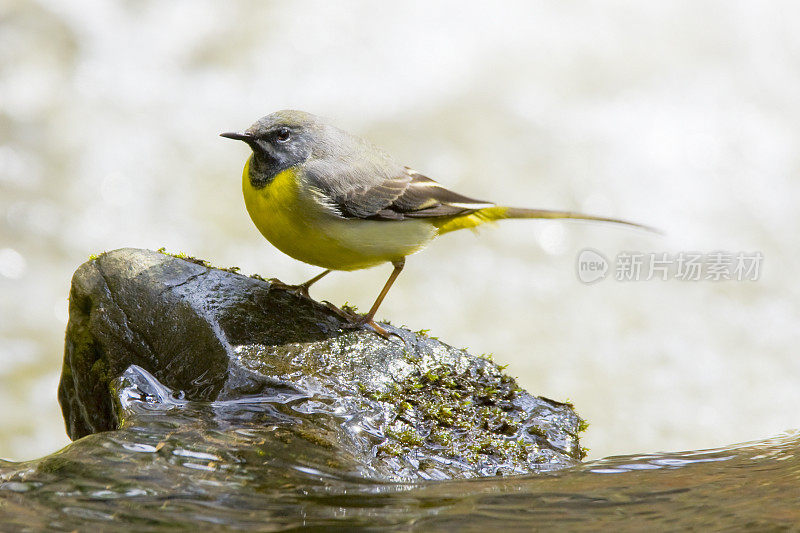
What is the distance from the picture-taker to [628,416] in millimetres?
11141

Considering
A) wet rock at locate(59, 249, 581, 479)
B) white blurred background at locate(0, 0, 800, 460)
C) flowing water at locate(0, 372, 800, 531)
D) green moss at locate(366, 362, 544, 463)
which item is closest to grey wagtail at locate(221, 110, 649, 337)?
wet rock at locate(59, 249, 581, 479)

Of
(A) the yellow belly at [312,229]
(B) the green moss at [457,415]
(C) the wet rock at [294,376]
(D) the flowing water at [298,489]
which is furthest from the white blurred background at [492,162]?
(D) the flowing water at [298,489]

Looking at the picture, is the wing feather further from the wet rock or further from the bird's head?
the wet rock

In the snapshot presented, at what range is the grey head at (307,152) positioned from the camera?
502 cm

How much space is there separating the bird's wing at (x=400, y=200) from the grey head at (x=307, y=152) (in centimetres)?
5

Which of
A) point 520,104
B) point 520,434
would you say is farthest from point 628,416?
point 520,434

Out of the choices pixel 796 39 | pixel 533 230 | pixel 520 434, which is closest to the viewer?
pixel 520 434

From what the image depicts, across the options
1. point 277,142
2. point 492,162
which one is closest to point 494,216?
point 277,142

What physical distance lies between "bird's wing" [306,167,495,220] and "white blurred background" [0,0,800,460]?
5812 millimetres

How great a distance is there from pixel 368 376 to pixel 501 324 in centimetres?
727

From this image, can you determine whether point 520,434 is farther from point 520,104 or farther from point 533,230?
point 520,104

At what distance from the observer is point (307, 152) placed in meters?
5.14

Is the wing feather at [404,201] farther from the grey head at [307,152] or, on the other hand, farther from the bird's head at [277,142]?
the bird's head at [277,142]

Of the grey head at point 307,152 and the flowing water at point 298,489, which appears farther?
the grey head at point 307,152
